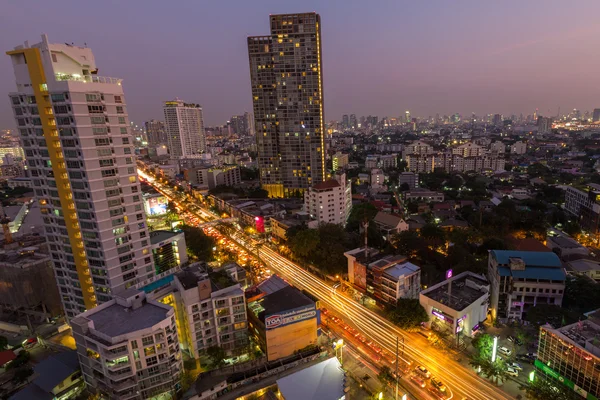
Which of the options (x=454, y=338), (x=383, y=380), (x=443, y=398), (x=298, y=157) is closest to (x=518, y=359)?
(x=454, y=338)

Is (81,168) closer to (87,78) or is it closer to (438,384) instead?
(87,78)

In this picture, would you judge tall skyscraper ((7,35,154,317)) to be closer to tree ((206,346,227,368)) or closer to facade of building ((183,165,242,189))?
tree ((206,346,227,368))

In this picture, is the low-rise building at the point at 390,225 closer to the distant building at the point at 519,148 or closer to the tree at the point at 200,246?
the tree at the point at 200,246

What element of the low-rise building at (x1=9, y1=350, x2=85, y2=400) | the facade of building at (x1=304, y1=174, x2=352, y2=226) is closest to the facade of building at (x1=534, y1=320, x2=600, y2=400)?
the low-rise building at (x1=9, y1=350, x2=85, y2=400)

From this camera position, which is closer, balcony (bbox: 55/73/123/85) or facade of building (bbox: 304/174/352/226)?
balcony (bbox: 55/73/123/85)

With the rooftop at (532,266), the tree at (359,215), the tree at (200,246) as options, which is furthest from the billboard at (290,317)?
the tree at (359,215)

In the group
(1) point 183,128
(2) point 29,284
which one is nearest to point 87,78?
(2) point 29,284

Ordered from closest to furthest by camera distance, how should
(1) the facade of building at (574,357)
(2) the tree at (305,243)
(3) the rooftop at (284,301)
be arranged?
(1) the facade of building at (574,357)
(3) the rooftop at (284,301)
(2) the tree at (305,243)
